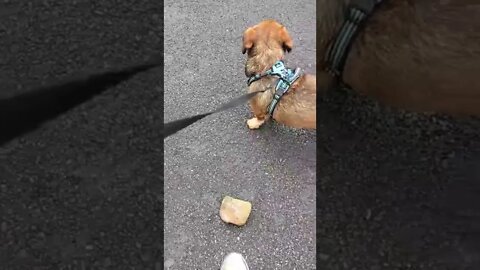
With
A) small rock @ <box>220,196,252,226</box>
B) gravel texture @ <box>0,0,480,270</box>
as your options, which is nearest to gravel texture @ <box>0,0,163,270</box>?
gravel texture @ <box>0,0,480,270</box>

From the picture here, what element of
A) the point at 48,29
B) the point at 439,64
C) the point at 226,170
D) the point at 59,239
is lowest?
the point at 59,239

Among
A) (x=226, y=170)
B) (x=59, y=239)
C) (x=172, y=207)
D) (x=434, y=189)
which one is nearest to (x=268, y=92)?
(x=226, y=170)

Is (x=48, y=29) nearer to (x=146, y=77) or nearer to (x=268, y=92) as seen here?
(x=146, y=77)

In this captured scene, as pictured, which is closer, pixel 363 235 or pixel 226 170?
pixel 363 235

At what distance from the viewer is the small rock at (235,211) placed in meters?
2.00

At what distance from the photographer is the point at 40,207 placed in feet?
6.61

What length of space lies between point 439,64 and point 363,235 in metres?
0.84

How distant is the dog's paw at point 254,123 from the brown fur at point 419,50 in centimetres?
76

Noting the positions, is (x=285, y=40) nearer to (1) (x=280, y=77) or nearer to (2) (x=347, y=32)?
(1) (x=280, y=77)

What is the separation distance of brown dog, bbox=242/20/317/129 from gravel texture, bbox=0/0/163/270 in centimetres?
36

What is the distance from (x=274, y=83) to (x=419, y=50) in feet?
2.65

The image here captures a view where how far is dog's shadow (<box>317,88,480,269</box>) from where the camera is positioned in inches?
75.7

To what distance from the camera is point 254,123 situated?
7.03 ft

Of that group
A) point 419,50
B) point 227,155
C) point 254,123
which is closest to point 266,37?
point 254,123
